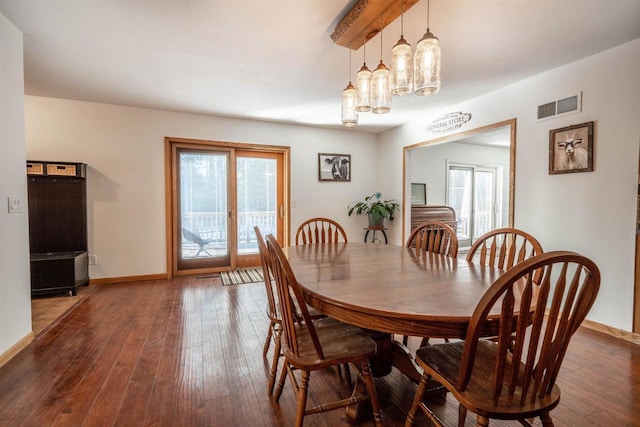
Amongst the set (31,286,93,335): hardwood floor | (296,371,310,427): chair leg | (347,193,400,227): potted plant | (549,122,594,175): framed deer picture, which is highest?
(549,122,594,175): framed deer picture

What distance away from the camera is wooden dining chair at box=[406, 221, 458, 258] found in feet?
7.05

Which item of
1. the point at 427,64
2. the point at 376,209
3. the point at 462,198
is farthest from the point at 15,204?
the point at 462,198

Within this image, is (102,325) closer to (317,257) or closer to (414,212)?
(317,257)

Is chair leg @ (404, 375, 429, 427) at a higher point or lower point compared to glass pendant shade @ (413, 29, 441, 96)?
lower

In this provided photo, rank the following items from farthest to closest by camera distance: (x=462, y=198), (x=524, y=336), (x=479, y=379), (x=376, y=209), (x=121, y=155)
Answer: (x=462, y=198) → (x=376, y=209) → (x=121, y=155) → (x=479, y=379) → (x=524, y=336)

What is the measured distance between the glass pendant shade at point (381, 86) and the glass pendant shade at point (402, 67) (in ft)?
0.47

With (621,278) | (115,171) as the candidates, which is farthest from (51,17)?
(621,278)

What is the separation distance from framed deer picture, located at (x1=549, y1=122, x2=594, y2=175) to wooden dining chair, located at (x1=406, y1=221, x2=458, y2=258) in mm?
1396

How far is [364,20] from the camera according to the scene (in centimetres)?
184

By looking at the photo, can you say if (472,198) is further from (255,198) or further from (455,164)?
(255,198)

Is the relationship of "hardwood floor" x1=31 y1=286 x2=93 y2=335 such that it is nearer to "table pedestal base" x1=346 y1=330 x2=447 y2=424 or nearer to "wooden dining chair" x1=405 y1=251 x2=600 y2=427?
"table pedestal base" x1=346 y1=330 x2=447 y2=424

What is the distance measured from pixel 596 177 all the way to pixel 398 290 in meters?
2.45

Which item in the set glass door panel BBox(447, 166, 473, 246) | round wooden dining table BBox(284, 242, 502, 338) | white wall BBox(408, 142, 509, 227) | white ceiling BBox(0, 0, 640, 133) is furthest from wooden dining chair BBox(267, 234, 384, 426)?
glass door panel BBox(447, 166, 473, 246)

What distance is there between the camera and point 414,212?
5156mm
